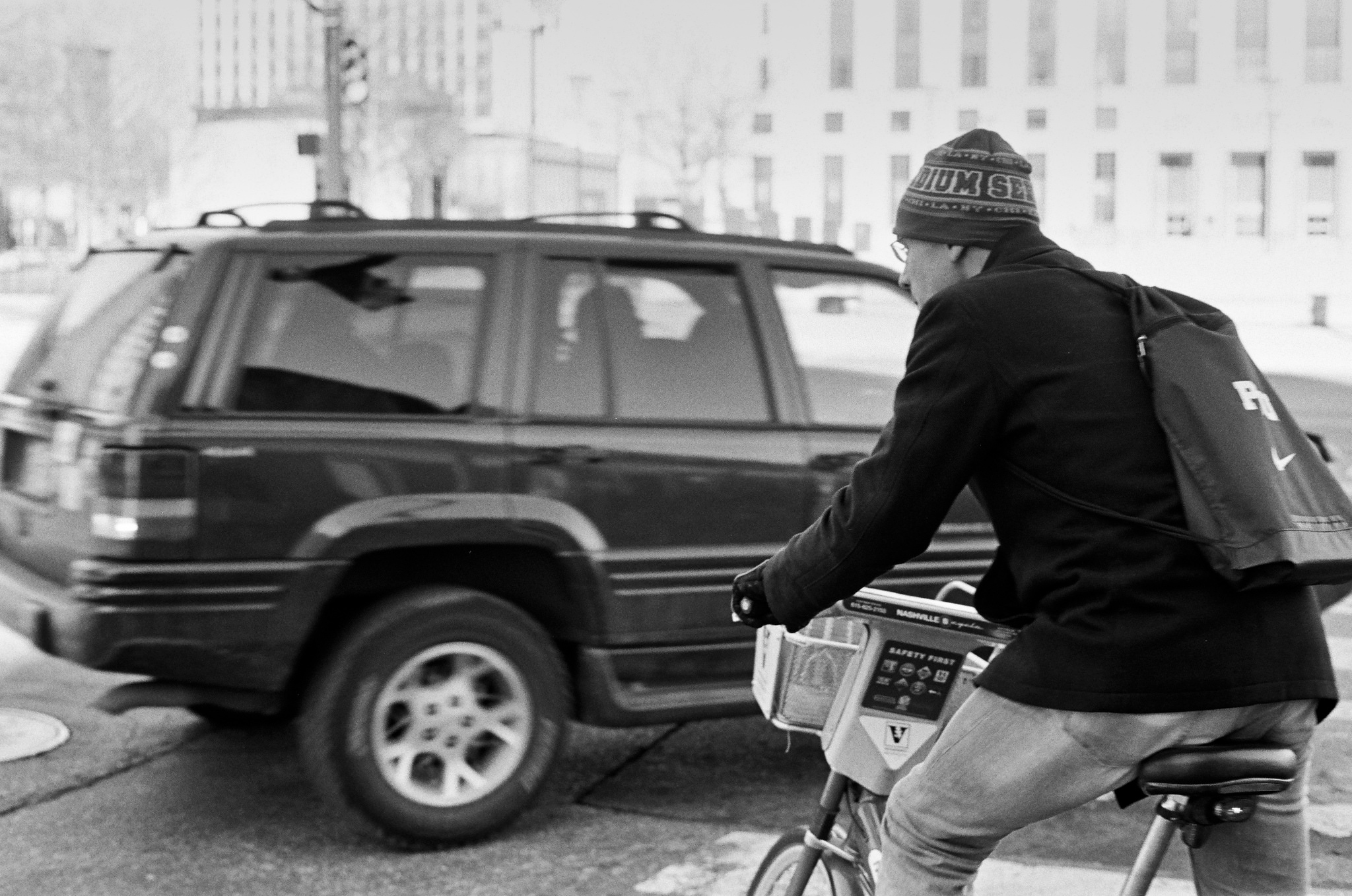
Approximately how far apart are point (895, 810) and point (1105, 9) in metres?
92.3

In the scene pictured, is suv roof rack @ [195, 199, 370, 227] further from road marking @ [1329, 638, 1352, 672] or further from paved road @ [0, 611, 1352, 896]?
road marking @ [1329, 638, 1352, 672]

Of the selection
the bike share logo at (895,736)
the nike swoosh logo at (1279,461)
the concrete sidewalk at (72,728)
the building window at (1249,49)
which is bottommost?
the concrete sidewalk at (72,728)

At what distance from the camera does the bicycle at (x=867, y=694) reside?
2.88 metres

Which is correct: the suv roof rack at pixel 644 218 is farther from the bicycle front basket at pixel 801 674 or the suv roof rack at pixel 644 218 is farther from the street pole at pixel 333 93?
the street pole at pixel 333 93

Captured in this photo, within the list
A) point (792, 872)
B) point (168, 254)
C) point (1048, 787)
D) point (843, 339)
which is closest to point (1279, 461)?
point (1048, 787)

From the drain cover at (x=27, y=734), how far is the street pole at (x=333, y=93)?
12.7 meters

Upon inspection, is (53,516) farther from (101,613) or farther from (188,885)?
(188,885)

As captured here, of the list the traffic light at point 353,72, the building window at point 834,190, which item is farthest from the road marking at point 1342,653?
the building window at point 834,190

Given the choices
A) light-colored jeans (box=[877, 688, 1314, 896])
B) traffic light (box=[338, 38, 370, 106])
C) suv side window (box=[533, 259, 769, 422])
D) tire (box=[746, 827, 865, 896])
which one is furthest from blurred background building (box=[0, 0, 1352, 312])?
light-colored jeans (box=[877, 688, 1314, 896])

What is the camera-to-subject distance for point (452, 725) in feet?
16.3

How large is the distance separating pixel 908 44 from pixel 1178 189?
51.2ft

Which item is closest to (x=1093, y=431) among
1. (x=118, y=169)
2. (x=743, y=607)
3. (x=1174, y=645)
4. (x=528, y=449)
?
(x=1174, y=645)

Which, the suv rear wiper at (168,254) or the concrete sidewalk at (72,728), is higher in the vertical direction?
the suv rear wiper at (168,254)

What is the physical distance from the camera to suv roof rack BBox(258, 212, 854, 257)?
17.1ft
